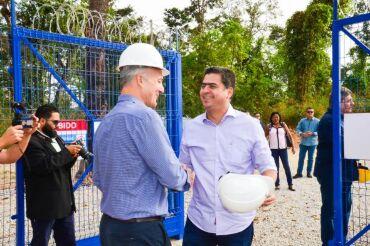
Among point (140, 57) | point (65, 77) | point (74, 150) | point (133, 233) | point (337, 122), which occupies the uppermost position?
point (65, 77)

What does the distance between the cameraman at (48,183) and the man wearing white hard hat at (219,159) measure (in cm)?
155

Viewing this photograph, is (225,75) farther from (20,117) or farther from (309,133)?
(309,133)

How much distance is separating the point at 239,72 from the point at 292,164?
9.10m

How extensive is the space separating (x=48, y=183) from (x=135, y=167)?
6.85 ft

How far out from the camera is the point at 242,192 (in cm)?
242

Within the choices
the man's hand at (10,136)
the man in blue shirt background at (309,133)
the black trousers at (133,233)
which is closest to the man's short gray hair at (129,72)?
the black trousers at (133,233)

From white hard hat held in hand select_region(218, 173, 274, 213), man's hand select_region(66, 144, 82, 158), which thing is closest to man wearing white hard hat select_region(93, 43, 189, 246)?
white hard hat held in hand select_region(218, 173, 274, 213)

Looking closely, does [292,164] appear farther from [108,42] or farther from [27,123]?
[27,123]

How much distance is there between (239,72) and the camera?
74.5 ft

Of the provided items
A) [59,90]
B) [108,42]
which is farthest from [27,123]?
[108,42]

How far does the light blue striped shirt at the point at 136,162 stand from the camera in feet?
6.89

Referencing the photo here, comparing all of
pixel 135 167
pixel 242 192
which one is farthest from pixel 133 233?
pixel 242 192

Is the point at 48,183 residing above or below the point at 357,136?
below

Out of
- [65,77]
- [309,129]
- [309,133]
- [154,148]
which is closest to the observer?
[154,148]
